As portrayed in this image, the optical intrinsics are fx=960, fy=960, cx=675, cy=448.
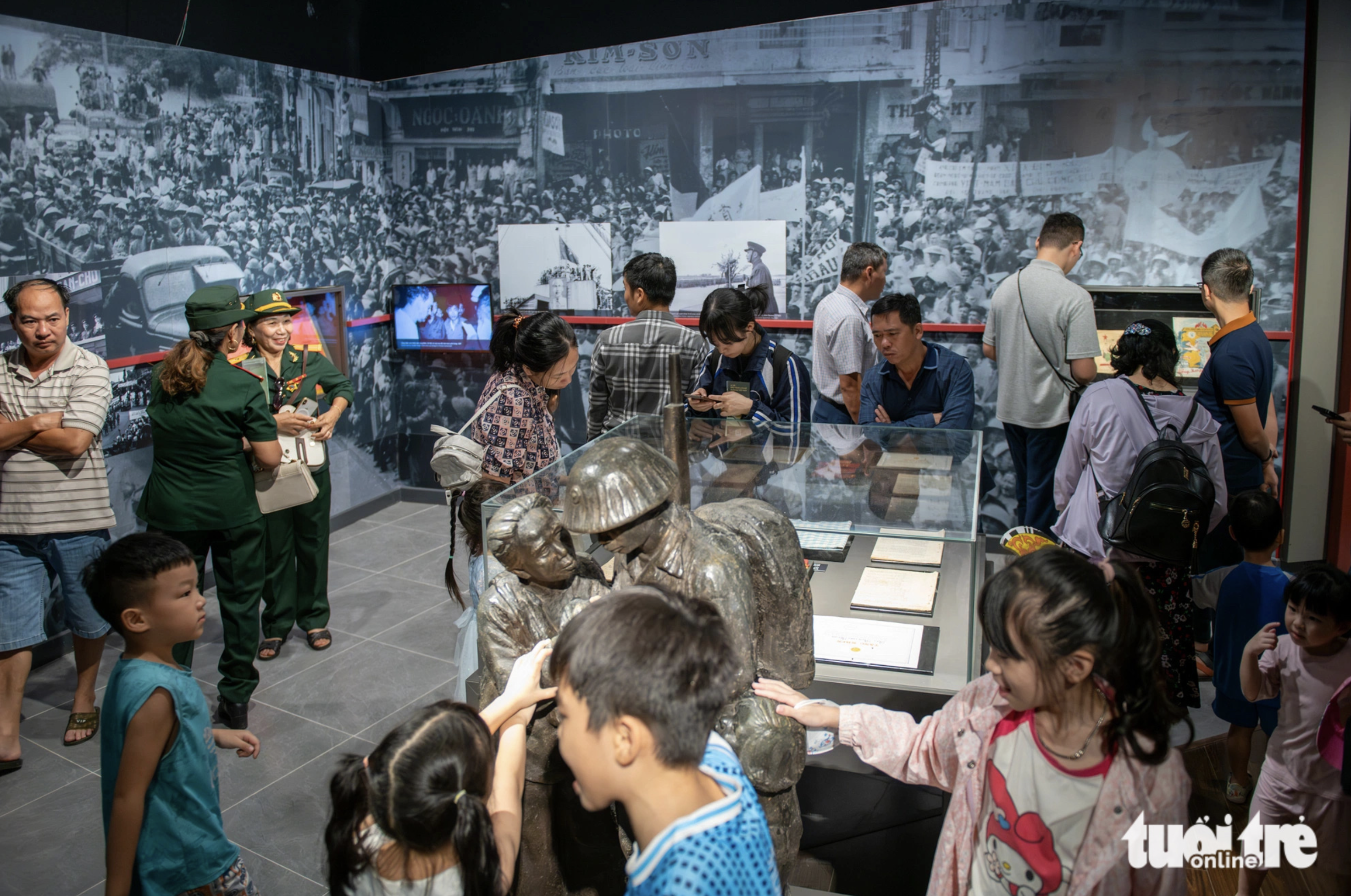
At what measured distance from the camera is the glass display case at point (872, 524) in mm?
2574

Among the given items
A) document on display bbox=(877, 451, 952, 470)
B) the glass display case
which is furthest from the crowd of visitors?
the glass display case

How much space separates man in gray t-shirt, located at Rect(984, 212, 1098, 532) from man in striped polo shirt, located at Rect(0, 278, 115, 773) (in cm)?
462

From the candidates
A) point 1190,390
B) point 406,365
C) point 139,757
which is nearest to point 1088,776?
point 139,757

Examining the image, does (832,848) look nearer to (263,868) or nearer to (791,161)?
(263,868)

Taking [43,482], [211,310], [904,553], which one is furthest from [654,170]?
[904,553]

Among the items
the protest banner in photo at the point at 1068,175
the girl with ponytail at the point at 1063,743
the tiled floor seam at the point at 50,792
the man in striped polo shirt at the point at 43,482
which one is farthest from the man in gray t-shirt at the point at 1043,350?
the tiled floor seam at the point at 50,792

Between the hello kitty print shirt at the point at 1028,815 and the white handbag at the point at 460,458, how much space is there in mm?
2505

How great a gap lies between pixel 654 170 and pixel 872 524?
5.08 meters

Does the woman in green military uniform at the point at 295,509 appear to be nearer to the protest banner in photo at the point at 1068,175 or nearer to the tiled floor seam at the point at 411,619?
the tiled floor seam at the point at 411,619

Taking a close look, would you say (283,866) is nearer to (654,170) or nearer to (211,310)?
(211,310)

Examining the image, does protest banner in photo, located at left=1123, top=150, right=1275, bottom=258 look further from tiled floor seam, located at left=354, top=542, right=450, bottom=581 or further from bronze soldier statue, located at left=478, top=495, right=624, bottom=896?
bronze soldier statue, located at left=478, top=495, right=624, bottom=896

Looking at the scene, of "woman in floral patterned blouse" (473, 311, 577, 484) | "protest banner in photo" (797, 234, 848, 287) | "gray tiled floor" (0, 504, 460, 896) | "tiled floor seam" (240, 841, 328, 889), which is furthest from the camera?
"protest banner in photo" (797, 234, 848, 287)

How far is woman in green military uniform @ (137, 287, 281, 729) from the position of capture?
4008 mm

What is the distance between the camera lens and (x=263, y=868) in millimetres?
3410
